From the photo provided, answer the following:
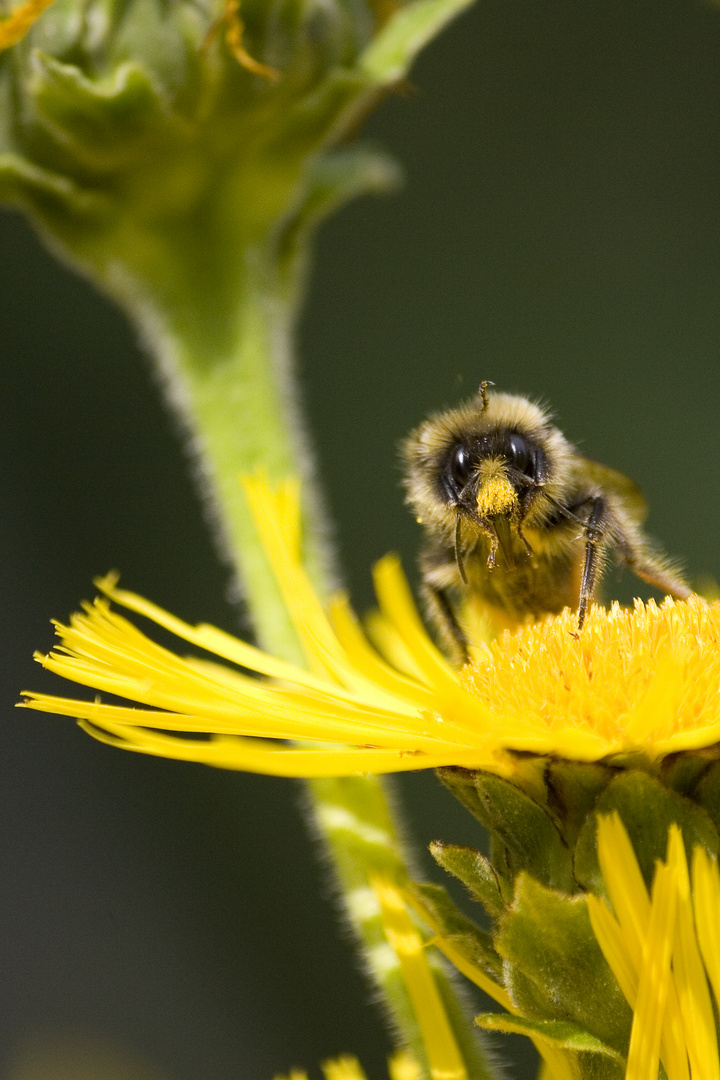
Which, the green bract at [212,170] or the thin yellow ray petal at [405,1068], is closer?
the thin yellow ray petal at [405,1068]

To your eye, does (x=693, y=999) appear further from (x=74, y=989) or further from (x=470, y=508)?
(x=74, y=989)

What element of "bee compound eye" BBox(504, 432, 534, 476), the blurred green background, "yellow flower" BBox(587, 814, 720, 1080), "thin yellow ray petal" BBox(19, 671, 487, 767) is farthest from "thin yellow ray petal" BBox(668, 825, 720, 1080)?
the blurred green background

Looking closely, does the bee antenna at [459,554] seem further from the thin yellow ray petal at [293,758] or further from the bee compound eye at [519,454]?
the thin yellow ray petal at [293,758]

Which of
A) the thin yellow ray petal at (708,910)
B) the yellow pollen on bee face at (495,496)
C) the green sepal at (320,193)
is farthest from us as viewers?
the green sepal at (320,193)

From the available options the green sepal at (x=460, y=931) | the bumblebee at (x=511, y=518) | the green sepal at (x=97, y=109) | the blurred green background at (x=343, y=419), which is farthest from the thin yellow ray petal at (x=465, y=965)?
the blurred green background at (x=343, y=419)

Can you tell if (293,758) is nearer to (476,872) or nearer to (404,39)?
(476,872)

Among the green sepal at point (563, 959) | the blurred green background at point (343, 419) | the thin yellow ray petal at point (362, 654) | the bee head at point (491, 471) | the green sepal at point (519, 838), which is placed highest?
the blurred green background at point (343, 419)

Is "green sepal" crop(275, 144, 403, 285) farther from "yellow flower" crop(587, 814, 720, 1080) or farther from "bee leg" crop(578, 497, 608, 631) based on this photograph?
"yellow flower" crop(587, 814, 720, 1080)

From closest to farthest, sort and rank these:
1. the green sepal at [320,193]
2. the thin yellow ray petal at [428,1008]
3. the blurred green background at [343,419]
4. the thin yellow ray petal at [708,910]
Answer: the thin yellow ray petal at [708,910]
the thin yellow ray petal at [428,1008]
the green sepal at [320,193]
the blurred green background at [343,419]
